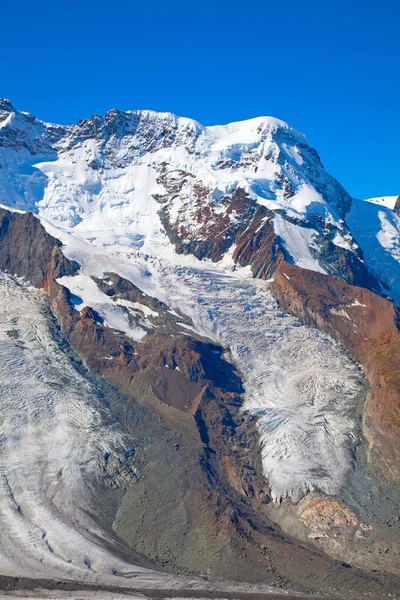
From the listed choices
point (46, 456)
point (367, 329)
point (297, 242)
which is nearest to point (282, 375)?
point (367, 329)

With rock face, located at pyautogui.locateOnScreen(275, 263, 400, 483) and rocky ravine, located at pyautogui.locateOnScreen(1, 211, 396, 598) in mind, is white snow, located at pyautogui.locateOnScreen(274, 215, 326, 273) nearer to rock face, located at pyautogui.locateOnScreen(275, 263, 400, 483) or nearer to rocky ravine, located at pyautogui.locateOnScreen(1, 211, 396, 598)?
rock face, located at pyautogui.locateOnScreen(275, 263, 400, 483)

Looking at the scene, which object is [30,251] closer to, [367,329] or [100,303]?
[100,303]

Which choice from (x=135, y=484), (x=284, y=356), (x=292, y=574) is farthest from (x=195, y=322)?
(x=292, y=574)

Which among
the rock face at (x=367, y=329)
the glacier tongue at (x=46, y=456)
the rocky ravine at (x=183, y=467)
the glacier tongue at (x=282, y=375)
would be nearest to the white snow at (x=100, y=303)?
the rocky ravine at (x=183, y=467)

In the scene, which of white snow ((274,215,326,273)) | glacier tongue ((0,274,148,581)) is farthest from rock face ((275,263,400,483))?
glacier tongue ((0,274,148,581))

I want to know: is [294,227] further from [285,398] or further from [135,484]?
[135,484]

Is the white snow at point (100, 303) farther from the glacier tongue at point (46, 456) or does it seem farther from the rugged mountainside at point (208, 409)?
the glacier tongue at point (46, 456)
